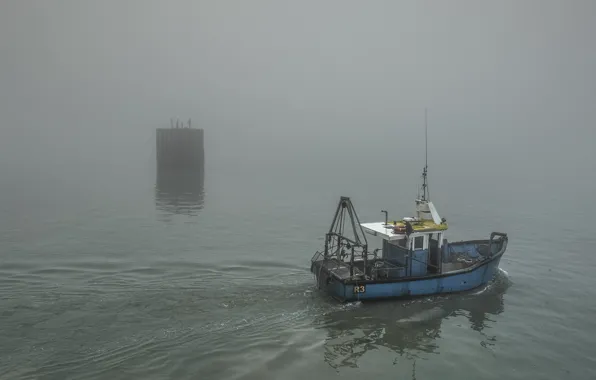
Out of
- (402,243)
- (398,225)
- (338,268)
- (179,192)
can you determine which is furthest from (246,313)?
(179,192)

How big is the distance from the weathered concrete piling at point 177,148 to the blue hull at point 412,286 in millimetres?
77508

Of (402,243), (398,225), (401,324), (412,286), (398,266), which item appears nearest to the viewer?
(401,324)

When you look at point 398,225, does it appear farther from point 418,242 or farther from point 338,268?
point 338,268

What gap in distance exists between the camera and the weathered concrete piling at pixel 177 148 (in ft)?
310

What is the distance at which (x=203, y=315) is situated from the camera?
62.4 ft

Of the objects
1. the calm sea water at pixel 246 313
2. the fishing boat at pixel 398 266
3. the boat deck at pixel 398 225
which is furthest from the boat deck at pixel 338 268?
the boat deck at pixel 398 225

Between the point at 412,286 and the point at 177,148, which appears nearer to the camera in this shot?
the point at 412,286

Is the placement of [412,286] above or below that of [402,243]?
below

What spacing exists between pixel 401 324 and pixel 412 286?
2.38 m

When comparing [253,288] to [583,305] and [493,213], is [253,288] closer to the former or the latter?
[583,305]

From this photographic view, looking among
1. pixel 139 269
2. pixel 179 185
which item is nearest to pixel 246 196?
pixel 179 185

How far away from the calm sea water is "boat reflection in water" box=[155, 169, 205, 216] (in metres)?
9.58

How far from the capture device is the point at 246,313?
63.8 ft

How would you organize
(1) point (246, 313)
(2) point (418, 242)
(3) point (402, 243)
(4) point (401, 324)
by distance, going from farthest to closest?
(3) point (402, 243) < (2) point (418, 242) < (4) point (401, 324) < (1) point (246, 313)
